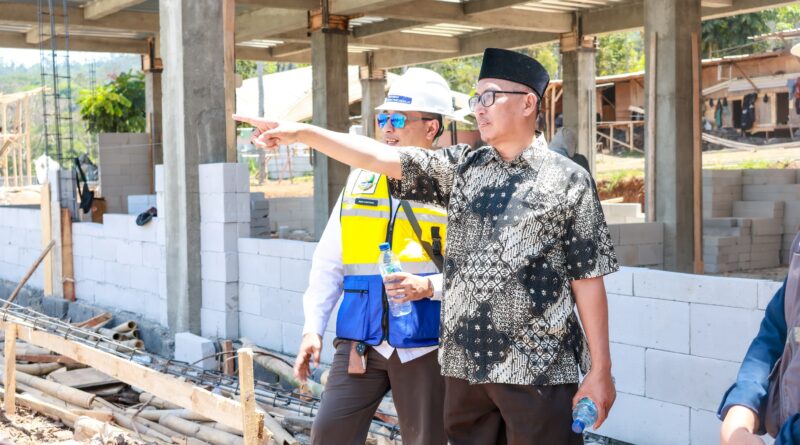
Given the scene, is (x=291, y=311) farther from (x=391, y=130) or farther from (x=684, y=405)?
(x=391, y=130)

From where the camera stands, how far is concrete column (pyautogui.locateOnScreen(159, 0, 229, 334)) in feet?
28.1

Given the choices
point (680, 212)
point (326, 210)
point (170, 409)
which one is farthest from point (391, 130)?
point (326, 210)

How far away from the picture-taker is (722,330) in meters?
4.81

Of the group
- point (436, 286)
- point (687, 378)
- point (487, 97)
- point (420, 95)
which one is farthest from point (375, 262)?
point (687, 378)

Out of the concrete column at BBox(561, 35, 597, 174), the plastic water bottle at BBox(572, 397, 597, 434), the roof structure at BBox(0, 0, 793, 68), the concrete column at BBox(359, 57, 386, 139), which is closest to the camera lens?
the plastic water bottle at BBox(572, 397, 597, 434)

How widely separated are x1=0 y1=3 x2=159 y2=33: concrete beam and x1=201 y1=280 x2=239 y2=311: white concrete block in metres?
9.94

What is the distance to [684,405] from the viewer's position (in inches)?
197

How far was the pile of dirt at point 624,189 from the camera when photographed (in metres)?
23.5

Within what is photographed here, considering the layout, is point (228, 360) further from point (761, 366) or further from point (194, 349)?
point (761, 366)

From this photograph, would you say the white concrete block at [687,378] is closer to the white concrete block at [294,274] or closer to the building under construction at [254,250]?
the building under construction at [254,250]

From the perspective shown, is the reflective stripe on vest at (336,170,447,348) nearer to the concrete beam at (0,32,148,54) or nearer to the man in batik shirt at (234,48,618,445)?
the man in batik shirt at (234,48,618,445)

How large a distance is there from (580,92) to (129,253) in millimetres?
10698

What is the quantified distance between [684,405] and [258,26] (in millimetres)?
14517

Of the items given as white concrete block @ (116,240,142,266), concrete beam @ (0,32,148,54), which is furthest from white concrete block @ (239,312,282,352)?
concrete beam @ (0,32,148,54)
